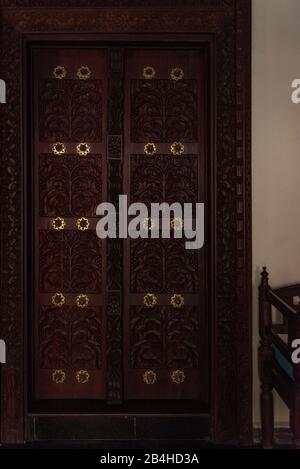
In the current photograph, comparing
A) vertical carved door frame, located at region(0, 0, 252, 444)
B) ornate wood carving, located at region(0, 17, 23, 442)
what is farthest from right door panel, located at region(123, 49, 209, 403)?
ornate wood carving, located at region(0, 17, 23, 442)

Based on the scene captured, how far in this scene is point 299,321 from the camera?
2064mm

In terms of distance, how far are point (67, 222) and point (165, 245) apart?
547mm

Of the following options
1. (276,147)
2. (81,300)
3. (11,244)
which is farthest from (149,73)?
(81,300)

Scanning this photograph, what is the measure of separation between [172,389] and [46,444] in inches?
28.0

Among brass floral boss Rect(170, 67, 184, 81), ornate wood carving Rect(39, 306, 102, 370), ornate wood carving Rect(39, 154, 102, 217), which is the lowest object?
ornate wood carving Rect(39, 306, 102, 370)

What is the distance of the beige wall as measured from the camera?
2.55 meters

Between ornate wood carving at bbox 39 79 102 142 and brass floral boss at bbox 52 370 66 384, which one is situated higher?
ornate wood carving at bbox 39 79 102 142

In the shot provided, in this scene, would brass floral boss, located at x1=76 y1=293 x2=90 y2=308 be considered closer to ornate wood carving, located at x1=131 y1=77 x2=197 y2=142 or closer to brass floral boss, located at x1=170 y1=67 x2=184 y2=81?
ornate wood carving, located at x1=131 y1=77 x2=197 y2=142

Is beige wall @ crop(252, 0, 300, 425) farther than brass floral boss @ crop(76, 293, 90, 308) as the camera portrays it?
No

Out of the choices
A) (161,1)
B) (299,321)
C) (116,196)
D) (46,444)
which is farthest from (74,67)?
(46,444)

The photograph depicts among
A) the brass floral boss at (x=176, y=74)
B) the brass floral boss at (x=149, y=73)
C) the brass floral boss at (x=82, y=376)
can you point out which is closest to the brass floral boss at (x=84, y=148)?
the brass floral boss at (x=149, y=73)

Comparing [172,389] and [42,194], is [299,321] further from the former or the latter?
[42,194]

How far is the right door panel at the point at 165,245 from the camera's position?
265cm

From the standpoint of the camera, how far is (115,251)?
2631 mm
